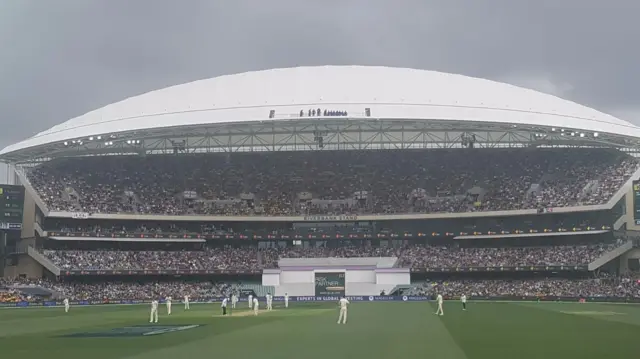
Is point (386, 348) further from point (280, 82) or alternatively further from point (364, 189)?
point (364, 189)

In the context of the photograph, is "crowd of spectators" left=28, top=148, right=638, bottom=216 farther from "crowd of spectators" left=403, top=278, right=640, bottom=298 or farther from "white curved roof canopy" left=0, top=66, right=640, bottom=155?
"crowd of spectators" left=403, top=278, right=640, bottom=298

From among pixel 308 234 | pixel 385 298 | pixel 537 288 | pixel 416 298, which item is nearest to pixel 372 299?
pixel 385 298

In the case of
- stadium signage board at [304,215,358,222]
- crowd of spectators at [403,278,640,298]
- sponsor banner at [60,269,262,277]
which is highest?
stadium signage board at [304,215,358,222]

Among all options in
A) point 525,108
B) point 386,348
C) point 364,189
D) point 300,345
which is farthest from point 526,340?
point 364,189

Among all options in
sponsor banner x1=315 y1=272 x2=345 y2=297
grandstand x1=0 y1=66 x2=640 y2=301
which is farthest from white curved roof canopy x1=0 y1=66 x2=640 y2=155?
sponsor banner x1=315 y1=272 x2=345 y2=297

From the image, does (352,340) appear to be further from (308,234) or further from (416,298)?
(308,234)

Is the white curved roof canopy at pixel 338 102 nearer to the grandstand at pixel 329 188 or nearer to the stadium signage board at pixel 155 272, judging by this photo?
the grandstand at pixel 329 188
